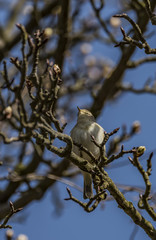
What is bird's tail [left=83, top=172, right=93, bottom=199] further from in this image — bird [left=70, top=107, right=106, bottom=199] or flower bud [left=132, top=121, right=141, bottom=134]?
flower bud [left=132, top=121, right=141, bottom=134]

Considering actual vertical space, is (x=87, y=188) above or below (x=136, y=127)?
below

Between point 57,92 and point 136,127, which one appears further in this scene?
point 136,127

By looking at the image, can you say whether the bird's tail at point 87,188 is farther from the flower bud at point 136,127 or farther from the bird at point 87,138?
the flower bud at point 136,127

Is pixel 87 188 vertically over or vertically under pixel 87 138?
under

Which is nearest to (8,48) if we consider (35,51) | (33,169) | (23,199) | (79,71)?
(79,71)

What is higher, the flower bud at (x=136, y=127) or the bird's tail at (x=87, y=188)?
the flower bud at (x=136, y=127)

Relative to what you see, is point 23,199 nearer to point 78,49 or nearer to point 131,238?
point 131,238

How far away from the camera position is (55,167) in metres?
6.34

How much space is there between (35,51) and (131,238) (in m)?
2.27

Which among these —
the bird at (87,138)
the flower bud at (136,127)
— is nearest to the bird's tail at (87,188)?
the bird at (87,138)

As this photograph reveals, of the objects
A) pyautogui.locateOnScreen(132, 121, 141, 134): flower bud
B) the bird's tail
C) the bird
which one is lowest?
the bird's tail

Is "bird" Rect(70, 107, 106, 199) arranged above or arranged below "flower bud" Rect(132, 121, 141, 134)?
below

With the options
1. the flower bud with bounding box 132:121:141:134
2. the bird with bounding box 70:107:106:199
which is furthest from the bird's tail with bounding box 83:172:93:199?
the flower bud with bounding box 132:121:141:134

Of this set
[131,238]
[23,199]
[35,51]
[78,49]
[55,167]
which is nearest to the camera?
[35,51]
